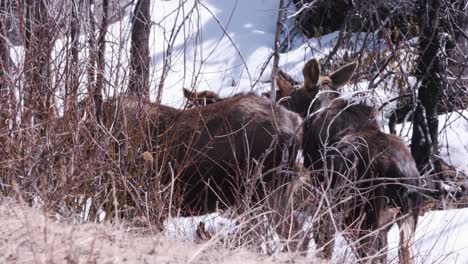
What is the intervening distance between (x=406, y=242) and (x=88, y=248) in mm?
3144

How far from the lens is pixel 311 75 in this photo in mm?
7562

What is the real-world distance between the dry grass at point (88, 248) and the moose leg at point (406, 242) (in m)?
1.85

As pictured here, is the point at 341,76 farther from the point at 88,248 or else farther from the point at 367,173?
the point at 88,248

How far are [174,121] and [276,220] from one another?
1370mm

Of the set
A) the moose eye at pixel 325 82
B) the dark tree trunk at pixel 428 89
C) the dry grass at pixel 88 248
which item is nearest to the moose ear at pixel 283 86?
the moose eye at pixel 325 82

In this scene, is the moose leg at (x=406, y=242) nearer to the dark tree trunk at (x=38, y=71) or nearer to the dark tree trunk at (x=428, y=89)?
the dark tree trunk at (x=428, y=89)

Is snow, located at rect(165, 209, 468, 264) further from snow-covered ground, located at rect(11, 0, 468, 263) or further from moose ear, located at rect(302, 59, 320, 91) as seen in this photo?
moose ear, located at rect(302, 59, 320, 91)

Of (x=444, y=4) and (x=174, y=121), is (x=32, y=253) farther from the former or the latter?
(x=444, y=4)

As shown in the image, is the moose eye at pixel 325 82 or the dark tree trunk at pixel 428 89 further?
the dark tree trunk at pixel 428 89

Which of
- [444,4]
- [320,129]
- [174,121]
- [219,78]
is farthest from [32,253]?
[219,78]

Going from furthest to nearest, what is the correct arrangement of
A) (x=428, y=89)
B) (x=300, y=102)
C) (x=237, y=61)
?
(x=237, y=61)
(x=428, y=89)
(x=300, y=102)

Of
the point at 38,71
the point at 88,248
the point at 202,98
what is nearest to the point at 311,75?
the point at 202,98

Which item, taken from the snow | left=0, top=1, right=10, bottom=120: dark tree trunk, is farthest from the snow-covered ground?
left=0, top=1, right=10, bottom=120: dark tree trunk

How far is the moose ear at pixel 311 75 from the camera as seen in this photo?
747 cm
